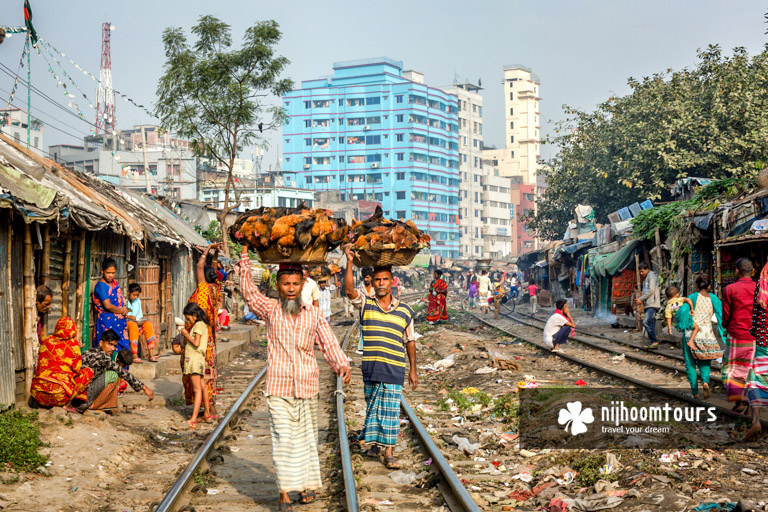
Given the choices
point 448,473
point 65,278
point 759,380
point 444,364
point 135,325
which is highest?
point 65,278

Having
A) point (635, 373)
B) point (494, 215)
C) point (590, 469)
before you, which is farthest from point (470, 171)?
point (590, 469)

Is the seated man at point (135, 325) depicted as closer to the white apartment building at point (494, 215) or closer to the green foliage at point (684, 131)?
the green foliage at point (684, 131)

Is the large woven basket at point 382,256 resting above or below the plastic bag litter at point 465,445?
above

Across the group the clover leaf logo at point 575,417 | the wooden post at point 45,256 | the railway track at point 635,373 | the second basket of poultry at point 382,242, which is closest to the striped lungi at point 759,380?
the railway track at point 635,373

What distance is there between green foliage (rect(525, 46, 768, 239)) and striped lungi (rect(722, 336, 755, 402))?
2263 centimetres

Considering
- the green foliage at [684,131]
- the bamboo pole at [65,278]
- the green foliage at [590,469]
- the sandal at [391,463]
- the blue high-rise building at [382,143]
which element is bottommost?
the sandal at [391,463]

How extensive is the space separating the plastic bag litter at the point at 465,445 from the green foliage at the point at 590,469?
1.34 meters

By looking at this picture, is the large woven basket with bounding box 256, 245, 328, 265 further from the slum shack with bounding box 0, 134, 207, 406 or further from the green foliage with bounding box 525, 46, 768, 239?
the green foliage with bounding box 525, 46, 768, 239

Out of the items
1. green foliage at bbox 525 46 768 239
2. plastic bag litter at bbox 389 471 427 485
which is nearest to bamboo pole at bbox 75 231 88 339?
plastic bag litter at bbox 389 471 427 485

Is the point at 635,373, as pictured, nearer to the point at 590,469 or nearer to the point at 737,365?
the point at 737,365

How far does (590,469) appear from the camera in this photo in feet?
22.9

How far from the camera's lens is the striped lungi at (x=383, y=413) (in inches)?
295

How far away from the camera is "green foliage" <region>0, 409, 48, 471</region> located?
7.33 metres

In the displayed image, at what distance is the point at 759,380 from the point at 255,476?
18.1 ft
